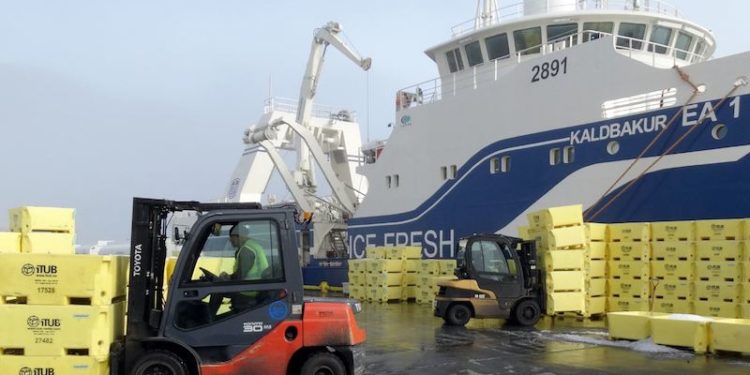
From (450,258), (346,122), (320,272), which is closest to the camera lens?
(450,258)

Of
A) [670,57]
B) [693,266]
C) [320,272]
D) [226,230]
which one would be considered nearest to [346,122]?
[320,272]

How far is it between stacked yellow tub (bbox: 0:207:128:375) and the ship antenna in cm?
1253

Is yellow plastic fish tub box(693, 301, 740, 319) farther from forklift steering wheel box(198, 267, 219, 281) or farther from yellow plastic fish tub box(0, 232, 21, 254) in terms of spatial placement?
yellow plastic fish tub box(0, 232, 21, 254)

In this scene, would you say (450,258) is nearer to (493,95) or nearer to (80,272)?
(493,95)

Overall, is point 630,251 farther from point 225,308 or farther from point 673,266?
point 225,308

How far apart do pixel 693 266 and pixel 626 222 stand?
1662mm

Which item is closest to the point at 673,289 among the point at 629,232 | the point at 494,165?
the point at 629,232

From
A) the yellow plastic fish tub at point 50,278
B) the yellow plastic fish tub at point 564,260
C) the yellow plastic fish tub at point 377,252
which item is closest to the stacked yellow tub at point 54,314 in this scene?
the yellow plastic fish tub at point 50,278

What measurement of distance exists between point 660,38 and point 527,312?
7.34 m

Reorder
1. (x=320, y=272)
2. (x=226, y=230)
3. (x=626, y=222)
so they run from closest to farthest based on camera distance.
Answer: (x=226, y=230) < (x=626, y=222) < (x=320, y=272)

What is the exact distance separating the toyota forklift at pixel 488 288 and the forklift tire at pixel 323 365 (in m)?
5.22

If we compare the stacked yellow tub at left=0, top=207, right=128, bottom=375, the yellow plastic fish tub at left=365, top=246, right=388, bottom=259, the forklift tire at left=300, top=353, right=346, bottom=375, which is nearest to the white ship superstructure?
the yellow plastic fish tub at left=365, top=246, right=388, bottom=259

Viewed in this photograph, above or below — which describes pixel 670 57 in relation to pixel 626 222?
above

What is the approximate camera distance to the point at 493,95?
13.8m
